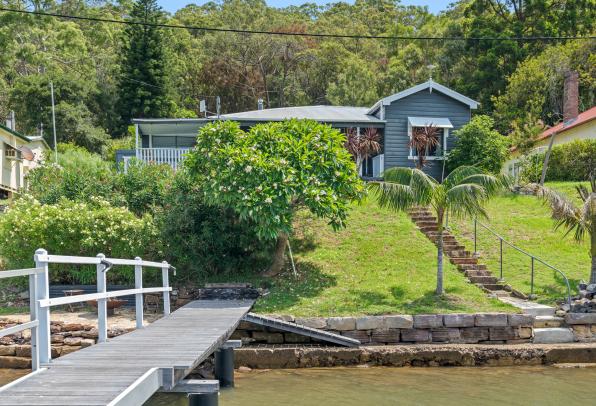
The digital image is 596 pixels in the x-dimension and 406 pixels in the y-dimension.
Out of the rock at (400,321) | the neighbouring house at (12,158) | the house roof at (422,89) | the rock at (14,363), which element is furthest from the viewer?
the neighbouring house at (12,158)

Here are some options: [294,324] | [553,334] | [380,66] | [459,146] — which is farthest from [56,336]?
[380,66]

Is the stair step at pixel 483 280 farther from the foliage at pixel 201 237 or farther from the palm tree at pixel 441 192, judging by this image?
the foliage at pixel 201 237

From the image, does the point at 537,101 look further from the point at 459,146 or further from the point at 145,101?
the point at 145,101

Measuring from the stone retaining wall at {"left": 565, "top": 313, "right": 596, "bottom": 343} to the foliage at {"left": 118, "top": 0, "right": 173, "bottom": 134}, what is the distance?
96.2 ft

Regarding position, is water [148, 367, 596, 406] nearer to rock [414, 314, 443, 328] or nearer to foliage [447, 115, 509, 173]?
rock [414, 314, 443, 328]

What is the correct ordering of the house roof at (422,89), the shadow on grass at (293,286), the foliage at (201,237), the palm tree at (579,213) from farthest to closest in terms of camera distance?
the house roof at (422,89) < the foliage at (201,237) < the palm tree at (579,213) < the shadow on grass at (293,286)

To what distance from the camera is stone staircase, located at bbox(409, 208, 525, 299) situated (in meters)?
15.9

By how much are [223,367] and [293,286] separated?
5146mm

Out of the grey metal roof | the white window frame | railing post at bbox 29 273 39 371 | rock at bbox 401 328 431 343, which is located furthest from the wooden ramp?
the white window frame

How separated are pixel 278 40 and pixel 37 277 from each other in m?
41.6

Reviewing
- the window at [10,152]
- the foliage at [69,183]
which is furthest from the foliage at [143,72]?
the foliage at [69,183]

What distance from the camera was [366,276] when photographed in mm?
16172

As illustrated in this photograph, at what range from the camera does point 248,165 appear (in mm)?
14898

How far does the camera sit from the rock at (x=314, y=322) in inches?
531
